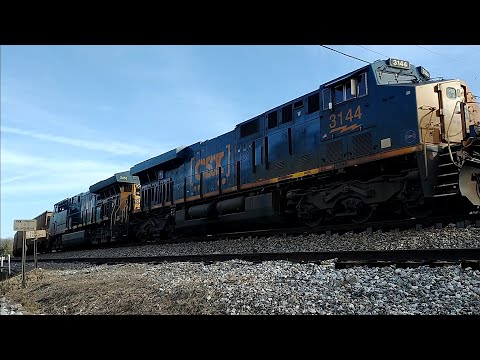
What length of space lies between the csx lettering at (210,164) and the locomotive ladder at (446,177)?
294 inches

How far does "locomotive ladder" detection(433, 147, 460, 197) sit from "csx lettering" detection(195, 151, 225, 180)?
748 centimetres

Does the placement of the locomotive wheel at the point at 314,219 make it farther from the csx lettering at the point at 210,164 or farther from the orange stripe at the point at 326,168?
the csx lettering at the point at 210,164

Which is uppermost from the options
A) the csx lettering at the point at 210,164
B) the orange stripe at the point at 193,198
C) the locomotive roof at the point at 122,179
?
the locomotive roof at the point at 122,179

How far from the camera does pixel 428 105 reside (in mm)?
8195

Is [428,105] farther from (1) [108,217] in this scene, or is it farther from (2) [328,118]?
(1) [108,217]

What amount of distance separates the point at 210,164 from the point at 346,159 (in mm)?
6075

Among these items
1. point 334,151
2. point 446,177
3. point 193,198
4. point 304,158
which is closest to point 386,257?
point 446,177

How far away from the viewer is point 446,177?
7555 mm

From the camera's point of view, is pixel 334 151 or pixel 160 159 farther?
pixel 160 159

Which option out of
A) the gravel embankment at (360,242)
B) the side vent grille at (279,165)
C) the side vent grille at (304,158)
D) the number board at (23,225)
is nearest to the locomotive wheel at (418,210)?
the gravel embankment at (360,242)

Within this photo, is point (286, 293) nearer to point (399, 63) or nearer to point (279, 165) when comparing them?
point (399, 63)

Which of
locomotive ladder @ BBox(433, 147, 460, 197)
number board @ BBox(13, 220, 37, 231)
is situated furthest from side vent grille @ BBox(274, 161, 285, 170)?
number board @ BBox(13, 220, 37, 231)

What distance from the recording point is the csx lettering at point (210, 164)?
1398cm
